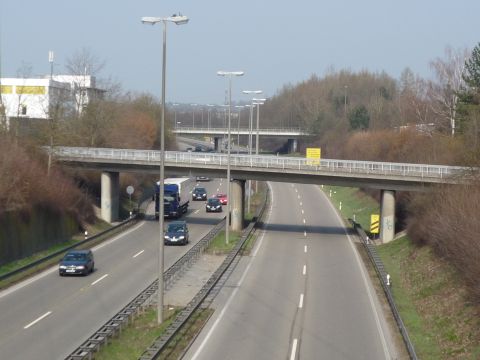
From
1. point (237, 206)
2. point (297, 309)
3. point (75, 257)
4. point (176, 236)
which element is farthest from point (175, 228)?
point (297, 309)

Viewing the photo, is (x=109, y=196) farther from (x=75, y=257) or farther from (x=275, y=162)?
(x=75, y=257)

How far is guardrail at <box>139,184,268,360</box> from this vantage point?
68.2 ft

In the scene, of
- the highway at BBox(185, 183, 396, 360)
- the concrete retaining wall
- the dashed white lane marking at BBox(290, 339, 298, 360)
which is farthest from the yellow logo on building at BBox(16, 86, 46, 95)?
the dashed white lane marking at BBox(290, 339, 298, 360)

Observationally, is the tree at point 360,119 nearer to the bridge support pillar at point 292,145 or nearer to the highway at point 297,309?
the bridge support pillar at point 292,145

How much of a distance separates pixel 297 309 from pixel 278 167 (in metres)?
25.1

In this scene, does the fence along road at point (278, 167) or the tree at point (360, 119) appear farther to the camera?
the tree at point (360, 119)

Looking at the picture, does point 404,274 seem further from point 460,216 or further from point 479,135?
point 479,135

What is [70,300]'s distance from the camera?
3056 cm

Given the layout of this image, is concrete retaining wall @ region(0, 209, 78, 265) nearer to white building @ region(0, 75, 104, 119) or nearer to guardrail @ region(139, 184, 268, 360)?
guardrail @ region(139, 184, 268, 360)

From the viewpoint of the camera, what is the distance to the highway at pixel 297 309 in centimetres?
2334

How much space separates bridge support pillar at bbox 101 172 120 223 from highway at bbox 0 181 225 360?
34.5 ft

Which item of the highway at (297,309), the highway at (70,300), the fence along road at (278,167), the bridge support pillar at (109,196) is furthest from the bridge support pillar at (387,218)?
the bridge support pillar at (109,196)

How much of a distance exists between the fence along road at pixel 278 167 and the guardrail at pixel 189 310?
8.81 metres

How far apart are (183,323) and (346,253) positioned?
23036 millimetres
